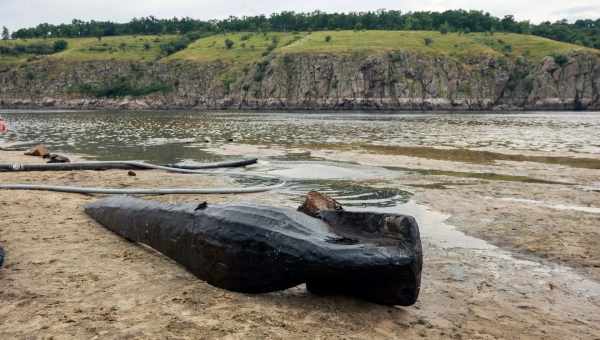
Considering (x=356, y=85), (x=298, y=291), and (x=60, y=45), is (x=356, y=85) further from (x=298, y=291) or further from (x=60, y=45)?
(x=298, y=291)

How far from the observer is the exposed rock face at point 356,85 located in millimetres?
131625

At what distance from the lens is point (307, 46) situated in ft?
493

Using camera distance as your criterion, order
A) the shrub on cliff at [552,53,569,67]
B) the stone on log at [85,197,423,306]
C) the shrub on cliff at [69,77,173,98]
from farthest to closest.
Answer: the shrub on cliff at [69,77,173,98], the shrub on cliff at [552,53,569,67], the stone on log at [85,197,423,306]

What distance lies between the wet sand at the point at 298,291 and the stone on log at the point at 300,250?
197mm

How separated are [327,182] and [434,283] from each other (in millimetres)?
9001

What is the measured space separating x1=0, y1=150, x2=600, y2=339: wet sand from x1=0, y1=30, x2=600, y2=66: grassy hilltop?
137 metres

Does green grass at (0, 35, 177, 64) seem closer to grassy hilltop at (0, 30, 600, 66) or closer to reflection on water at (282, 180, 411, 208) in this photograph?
grassy hilltop at (0, 30, 600, 66)

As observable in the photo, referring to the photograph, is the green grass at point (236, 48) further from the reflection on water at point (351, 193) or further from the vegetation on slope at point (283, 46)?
the reflection on water at point (351, 193)

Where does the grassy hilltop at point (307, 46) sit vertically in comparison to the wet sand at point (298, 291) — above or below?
above

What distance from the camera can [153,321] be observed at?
4.64 metres

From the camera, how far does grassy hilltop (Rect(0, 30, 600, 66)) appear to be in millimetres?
144250

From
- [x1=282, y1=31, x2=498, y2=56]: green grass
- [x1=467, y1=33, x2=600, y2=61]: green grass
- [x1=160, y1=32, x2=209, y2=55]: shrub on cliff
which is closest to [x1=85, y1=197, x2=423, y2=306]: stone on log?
[x1=282, y1=31, x2=498, y2=56]: green grass

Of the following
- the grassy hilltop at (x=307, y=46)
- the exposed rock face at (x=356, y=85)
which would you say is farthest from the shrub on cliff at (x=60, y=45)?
the exposed rock face at (x=356, y=85)

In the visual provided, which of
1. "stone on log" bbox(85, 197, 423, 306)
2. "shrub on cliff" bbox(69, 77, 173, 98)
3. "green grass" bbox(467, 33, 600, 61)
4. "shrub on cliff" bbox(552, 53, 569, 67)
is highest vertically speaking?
"green grass" bbox(467, 33, 600, 61)
